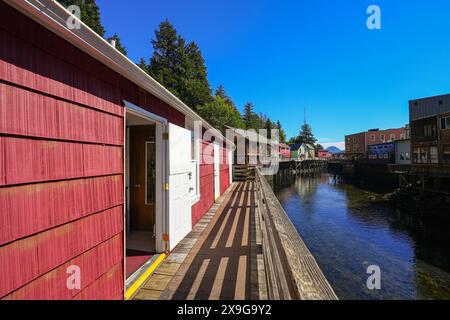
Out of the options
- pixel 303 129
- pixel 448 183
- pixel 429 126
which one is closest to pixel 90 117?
pixel 448 183

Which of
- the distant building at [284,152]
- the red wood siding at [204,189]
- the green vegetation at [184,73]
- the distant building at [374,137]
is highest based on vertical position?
the green vegetation at [184,73]

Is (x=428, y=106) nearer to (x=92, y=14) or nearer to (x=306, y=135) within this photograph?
(x=92, y=14)

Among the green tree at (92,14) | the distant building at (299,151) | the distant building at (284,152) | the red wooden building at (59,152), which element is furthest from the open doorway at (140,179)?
the distant building at (299,151)

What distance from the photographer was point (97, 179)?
7.70 feet

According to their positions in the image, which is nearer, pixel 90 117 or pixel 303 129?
pixel 90 117

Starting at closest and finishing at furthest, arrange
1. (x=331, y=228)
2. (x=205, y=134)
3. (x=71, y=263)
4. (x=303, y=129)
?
(x=71, y=263), (x=205, y=134), (x=331, y=228), (x=303, y=129)

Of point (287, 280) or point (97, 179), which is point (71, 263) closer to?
point (97, 179)

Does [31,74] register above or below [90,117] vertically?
above

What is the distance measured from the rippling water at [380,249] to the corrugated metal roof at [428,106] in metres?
12.6

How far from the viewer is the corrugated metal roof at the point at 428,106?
2245 cm

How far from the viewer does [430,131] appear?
70.5 feet

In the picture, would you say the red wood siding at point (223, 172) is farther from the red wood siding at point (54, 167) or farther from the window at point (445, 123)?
the window at point (445, 123)

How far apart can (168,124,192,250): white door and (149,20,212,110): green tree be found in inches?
1097
